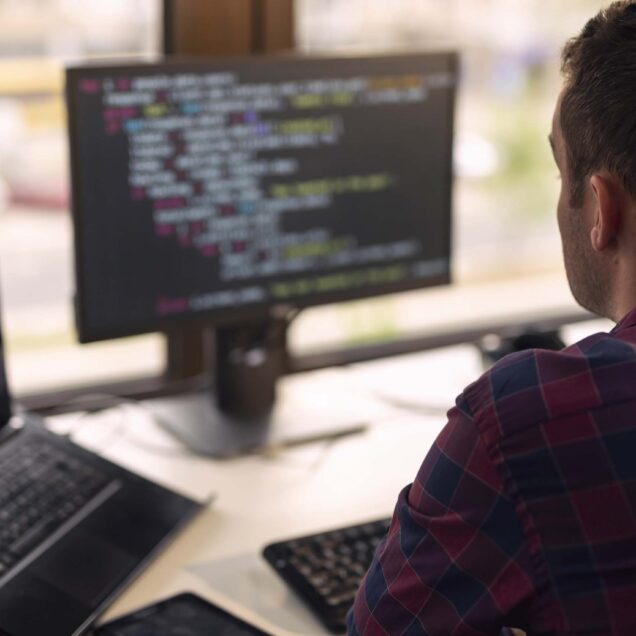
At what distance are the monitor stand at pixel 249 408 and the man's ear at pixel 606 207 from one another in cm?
78

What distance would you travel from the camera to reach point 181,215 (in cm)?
151

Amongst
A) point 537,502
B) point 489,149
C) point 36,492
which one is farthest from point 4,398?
point 489,149

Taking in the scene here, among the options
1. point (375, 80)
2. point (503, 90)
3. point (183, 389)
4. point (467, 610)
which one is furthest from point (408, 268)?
point (467, 610)

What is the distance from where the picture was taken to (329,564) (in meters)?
1.24

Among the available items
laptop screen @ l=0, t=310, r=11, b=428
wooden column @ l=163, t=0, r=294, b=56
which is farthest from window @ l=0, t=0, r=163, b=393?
laptop screen @ l=0, t=310, r=11, b=428

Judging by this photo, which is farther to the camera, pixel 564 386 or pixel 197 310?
pixel 197 310

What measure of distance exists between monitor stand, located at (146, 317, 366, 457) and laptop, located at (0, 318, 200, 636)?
0.74ft

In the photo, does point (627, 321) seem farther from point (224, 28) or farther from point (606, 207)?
point (224, 28)

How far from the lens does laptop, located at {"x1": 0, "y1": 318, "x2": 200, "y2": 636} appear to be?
45.1 inches

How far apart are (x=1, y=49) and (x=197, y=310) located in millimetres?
501

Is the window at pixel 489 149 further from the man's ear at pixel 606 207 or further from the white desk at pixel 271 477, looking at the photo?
the man's ear at pixel 606 207

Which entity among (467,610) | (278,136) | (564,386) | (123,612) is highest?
Answer: (278,136)

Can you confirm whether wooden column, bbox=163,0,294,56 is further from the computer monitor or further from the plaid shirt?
the plaid shirt

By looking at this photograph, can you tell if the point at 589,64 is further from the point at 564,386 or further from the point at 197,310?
the point at 197,310
